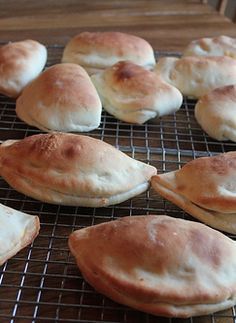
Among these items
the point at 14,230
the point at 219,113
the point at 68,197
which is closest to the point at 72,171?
the point at 68,197

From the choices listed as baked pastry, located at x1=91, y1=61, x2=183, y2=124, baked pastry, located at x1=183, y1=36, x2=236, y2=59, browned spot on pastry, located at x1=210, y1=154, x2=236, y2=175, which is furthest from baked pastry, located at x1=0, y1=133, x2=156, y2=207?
baked pastry, located at x1=183, y1=36, x2=236, y2=59

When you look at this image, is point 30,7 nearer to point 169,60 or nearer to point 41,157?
point 169,60

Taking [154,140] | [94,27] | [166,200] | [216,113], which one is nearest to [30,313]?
[166,200]

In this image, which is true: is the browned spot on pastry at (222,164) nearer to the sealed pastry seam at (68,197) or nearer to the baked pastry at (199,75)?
the sealed pastry seam at (68,197)

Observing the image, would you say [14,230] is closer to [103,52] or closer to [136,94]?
[136,94]

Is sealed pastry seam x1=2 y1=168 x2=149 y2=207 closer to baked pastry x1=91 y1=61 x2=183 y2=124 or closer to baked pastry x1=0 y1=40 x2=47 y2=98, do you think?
baked pastry x1=91 y1=61 x2=183 y2=124
